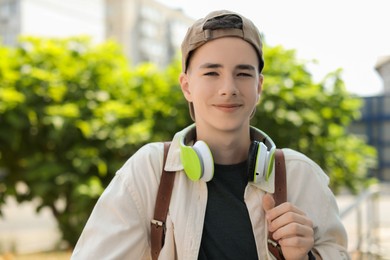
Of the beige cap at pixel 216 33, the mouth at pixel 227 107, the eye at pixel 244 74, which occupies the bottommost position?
the mouth at pixel 227 107

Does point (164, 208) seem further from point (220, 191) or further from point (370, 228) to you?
point (370, 228)

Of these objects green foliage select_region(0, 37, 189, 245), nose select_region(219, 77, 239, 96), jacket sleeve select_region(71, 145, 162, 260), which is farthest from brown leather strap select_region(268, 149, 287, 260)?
green foliage select_region(0, 37, 189, 245)

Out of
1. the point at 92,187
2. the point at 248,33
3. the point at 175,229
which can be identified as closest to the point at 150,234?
Result: the point at 175,229

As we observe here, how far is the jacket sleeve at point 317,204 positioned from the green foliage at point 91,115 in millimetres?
3880

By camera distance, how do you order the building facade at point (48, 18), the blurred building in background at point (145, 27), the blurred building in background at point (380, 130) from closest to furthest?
the blurred building in background at point (380, 130)
the building facade at point (48, 18)
the blurred building in background at point (145, 27)

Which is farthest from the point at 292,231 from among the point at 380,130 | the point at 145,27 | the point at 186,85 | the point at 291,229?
the point at 145,27

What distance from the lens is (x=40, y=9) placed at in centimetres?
3638

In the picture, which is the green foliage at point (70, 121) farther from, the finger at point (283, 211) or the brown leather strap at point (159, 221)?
the finger at point (283, 211)

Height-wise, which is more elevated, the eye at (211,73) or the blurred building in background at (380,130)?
the eye at (211,73)

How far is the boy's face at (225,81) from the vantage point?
69.9 inches

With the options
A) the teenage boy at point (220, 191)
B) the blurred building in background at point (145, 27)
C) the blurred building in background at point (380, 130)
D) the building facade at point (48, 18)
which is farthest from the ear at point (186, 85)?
the blurred building in background at point (145, 27)

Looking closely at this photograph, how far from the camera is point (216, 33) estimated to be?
1781mm

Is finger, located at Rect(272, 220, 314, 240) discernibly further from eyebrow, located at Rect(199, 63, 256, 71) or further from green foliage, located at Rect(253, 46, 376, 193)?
green foliage, located at Rect(253, 46, 376, 193)

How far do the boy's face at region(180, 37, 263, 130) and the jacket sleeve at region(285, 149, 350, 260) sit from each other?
244mm
